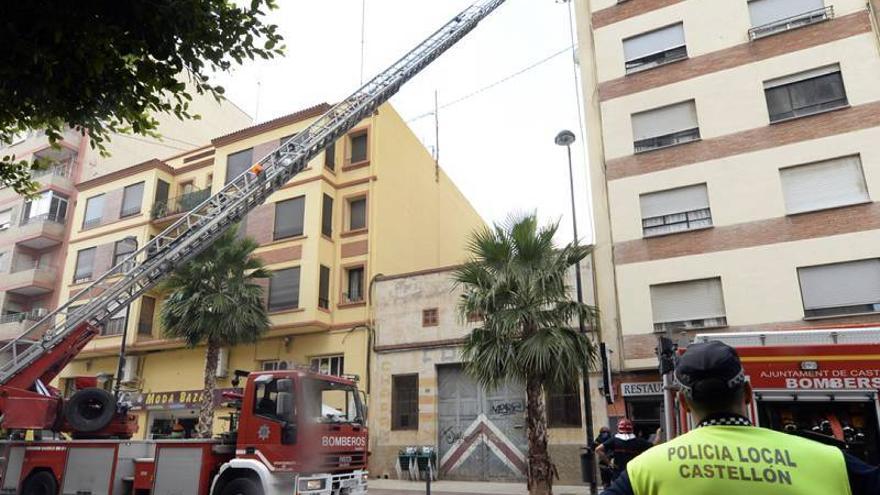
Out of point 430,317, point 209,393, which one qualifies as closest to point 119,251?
point 209,393

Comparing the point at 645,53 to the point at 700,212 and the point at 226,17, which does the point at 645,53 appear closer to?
the point at 700,212

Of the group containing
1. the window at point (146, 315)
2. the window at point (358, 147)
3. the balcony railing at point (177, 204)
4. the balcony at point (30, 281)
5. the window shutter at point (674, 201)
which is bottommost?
the window at point (146, 315)

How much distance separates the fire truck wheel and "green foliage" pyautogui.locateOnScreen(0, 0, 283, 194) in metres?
5.82

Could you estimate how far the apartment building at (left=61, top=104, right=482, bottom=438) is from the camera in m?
22.3

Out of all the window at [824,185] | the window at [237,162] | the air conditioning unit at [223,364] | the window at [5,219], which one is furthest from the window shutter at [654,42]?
the window at [5,219]

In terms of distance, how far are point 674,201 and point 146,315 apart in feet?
71.6

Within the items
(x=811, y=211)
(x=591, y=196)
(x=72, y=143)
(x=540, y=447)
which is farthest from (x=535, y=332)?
(x=72, y=143)

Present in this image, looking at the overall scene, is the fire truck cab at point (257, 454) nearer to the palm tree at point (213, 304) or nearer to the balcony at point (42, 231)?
the palm tree at point (213, 304)

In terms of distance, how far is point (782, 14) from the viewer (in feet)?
58.5

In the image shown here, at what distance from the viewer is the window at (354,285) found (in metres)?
22.8

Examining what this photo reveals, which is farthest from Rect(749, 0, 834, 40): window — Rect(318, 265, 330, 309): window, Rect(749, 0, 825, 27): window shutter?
Rect(318, 265, 330, 309): window

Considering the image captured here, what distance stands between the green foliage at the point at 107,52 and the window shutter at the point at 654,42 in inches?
608

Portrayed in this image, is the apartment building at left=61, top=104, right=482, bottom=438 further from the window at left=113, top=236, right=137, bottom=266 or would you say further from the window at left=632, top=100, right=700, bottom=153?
the window at left=632, top=100, right=700, bottom=153

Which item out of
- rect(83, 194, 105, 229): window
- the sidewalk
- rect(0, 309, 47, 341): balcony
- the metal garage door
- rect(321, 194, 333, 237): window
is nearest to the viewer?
the sidewalk
